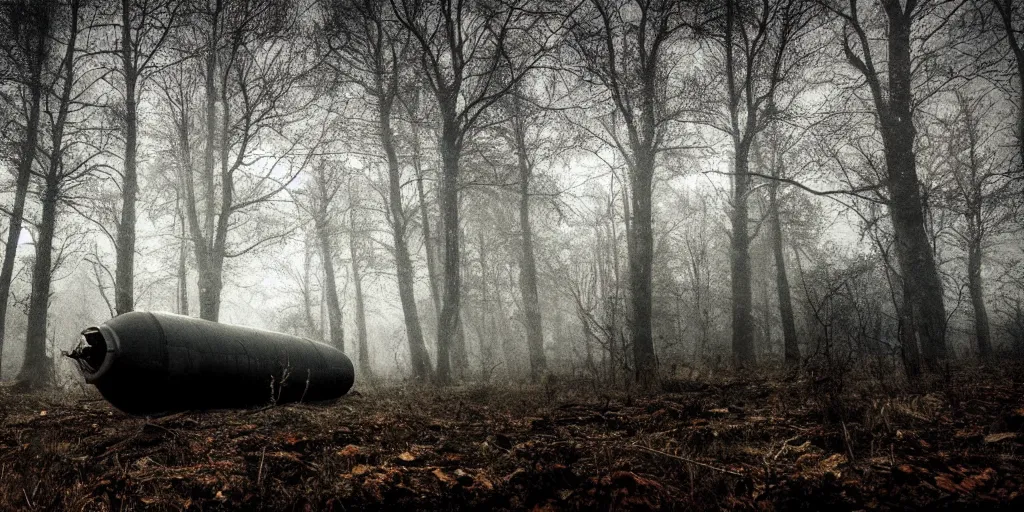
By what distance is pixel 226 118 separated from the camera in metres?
10.8

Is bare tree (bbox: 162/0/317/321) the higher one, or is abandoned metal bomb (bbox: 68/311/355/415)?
bare tree (bbox: 162/0/317/321)

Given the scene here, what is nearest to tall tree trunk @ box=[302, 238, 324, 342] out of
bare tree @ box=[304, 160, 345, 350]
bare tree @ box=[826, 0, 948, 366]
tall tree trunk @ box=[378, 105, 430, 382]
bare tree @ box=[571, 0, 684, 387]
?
bare tree @ box=[304, 160, 345, 350]

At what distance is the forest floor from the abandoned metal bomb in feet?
0.83

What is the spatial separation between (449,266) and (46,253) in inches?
348

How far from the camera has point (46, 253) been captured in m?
10.0

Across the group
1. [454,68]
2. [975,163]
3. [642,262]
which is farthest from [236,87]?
[975,163]

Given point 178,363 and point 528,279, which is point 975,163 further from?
point 178,363

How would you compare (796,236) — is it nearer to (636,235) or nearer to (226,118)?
(636,235)

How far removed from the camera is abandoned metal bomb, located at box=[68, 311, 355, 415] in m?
3.97

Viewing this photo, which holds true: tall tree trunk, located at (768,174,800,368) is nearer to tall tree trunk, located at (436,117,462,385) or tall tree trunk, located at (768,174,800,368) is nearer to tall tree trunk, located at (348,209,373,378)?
tall tree trunk, located at (436,117,462,385)

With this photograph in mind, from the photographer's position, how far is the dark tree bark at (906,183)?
28.5 ft

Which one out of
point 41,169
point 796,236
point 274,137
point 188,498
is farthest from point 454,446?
point 796,236

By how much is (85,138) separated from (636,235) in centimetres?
1326

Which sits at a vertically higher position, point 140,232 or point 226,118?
point 226,118
